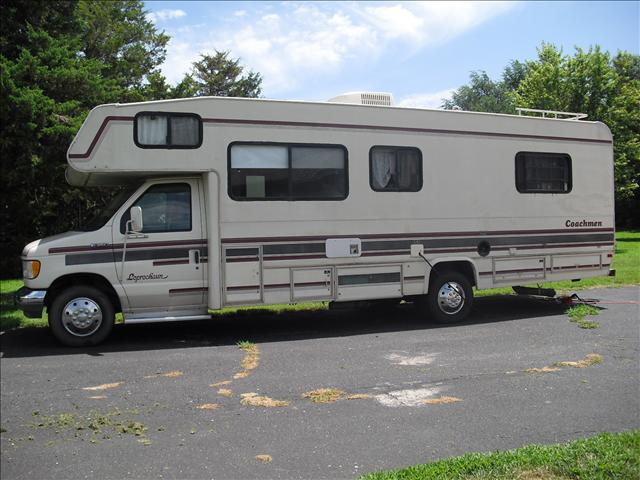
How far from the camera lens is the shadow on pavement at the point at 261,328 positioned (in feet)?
26.4

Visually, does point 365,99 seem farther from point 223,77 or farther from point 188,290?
point 223,77

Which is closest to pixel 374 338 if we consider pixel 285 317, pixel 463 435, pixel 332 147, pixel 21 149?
pixel 285 317

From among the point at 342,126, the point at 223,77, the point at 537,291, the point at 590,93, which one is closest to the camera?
the point at 342,126

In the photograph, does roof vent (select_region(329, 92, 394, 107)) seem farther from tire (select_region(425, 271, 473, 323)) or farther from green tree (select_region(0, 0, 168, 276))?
Result: green tree (select_region(0, 0, 168, 276))

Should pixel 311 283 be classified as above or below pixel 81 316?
above

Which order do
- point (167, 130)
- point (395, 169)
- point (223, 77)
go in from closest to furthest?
point (167, 130)
point (395, 169)
point (223, 77)

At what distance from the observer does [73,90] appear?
14617 mm

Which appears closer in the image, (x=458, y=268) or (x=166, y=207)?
(x=166, y=207)

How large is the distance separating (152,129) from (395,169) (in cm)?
354

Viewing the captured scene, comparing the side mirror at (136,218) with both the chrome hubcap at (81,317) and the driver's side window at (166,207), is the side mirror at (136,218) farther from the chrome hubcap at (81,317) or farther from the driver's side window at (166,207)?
the chrome hubcap at (81,317)

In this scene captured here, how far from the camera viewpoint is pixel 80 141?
25.3 feet

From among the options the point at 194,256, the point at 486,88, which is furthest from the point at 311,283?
the point at 486,88

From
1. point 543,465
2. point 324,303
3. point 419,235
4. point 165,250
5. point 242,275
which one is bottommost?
point 543,465

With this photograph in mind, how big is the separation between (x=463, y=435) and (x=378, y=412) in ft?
2.68
